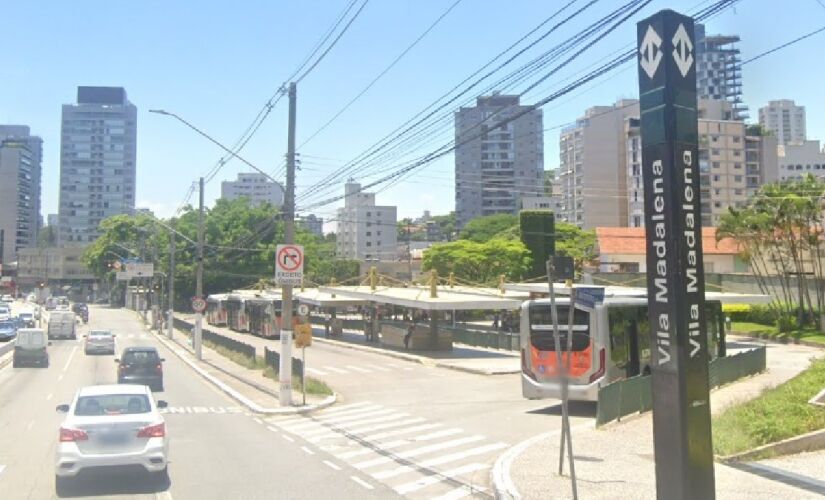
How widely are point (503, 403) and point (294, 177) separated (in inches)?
373

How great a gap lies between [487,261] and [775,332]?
109 feet

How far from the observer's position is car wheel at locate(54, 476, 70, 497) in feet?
37.3

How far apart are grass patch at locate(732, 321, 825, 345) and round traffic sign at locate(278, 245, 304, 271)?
31.5m

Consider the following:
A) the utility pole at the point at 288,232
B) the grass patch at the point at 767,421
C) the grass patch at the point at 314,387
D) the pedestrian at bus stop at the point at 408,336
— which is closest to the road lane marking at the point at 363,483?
the grass patch at the point at 767,421

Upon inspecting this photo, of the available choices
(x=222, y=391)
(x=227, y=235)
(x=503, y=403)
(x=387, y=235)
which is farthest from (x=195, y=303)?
(x=387, y=235)

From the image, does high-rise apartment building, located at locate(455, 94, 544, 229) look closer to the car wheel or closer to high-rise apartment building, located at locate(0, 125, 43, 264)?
high-rise apartment building, located at locate(0, 125, 43, 264)

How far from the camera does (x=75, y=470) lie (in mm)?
11234

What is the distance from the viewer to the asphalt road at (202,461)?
1152cm

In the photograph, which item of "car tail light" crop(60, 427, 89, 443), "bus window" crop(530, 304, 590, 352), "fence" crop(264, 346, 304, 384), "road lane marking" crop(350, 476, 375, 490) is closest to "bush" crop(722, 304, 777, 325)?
"fence" crop(264, 346, 304, 384)

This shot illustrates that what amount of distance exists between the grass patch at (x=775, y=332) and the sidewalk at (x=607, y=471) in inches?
1233

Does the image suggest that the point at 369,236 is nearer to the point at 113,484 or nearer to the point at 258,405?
the point at 258,405

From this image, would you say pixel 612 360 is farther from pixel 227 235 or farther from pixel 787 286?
pixel 227 235

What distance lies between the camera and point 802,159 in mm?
155250

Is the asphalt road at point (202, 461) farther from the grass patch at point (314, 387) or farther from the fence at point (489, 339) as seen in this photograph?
the fence at point (489, 339)
